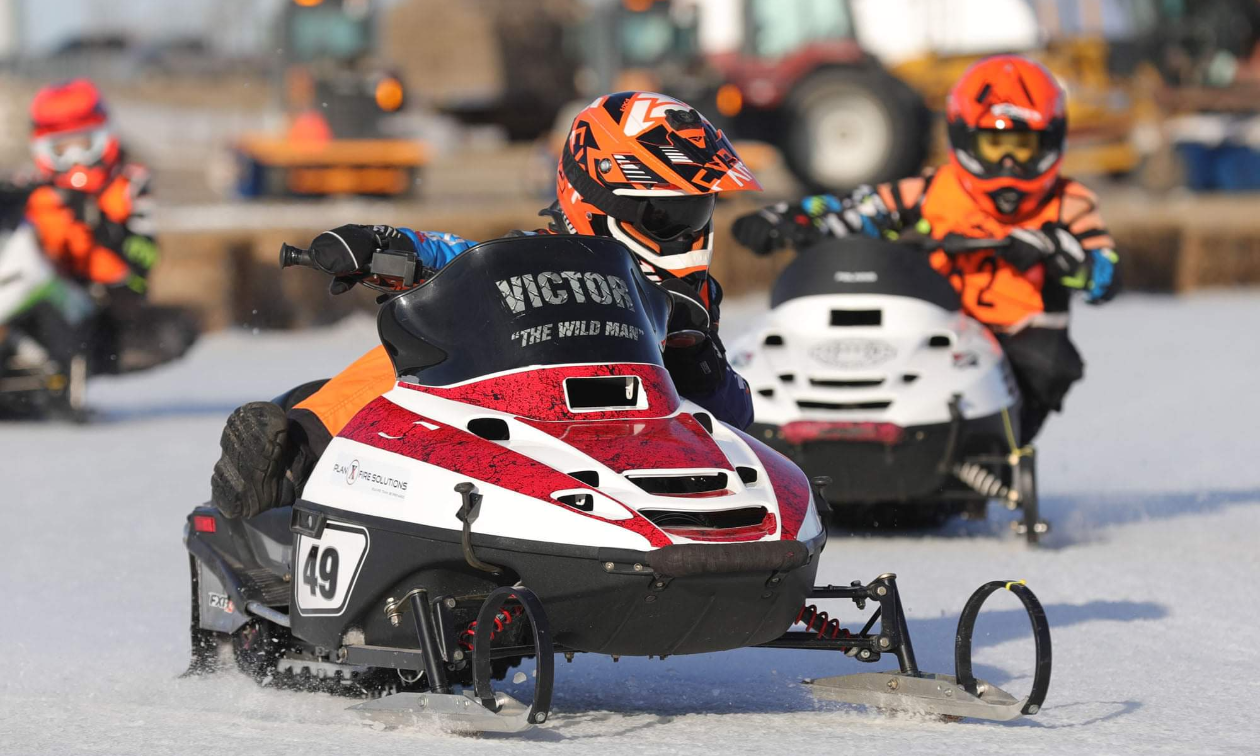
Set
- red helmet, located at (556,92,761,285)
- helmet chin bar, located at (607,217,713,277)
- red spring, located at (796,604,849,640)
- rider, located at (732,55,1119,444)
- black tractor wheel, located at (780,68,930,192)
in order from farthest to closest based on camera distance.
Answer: black tractor wheel, located at (780,68,930,192) < rider, located at (732,55,1119,444) < helmet chin bar, located at (607,217,713,277) < red helmet, located at (556,92,761,285) < red spring, located at (796,604,849,640)

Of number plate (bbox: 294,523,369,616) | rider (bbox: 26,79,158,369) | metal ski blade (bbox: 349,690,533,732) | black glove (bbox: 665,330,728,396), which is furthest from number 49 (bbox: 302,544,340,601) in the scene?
rider (bbox: 26,79,158,369)

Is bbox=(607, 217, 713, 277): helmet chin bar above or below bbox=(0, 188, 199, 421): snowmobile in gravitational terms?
above

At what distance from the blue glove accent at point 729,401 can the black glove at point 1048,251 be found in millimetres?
3093

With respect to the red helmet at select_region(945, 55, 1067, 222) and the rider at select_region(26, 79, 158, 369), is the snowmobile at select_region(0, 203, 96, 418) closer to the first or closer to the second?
the rider at select_region(26, 79, 158, 369)

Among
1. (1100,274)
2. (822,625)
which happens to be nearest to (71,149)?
(1100,274)

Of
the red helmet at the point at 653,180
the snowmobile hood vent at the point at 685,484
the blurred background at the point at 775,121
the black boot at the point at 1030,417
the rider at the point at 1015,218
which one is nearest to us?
the snowmobile hood vent at the point at 685,484

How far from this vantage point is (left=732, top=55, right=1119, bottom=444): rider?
8.62m

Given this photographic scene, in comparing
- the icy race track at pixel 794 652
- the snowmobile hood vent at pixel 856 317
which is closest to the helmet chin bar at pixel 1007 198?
the snowmobile hood vent at pixel 856 317

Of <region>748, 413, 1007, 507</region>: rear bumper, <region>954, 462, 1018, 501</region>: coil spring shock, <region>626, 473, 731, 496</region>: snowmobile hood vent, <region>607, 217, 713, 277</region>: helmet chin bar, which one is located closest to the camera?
<region>626, 473, 731, 496</region>: snowmobile hood vent

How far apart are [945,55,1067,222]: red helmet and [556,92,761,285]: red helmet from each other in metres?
3.46

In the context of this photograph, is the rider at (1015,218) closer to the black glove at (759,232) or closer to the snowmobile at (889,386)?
the black glove at (759,232)

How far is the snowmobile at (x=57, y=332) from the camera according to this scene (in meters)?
12.0

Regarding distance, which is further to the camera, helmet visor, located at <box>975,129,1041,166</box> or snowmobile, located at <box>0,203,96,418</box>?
snowmobile, located at <box>0,203,96,418</box>

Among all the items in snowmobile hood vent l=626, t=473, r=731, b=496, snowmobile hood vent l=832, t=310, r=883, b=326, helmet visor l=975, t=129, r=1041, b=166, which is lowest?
snowmobile hood vent l=626, t=473, r=731, b=496
